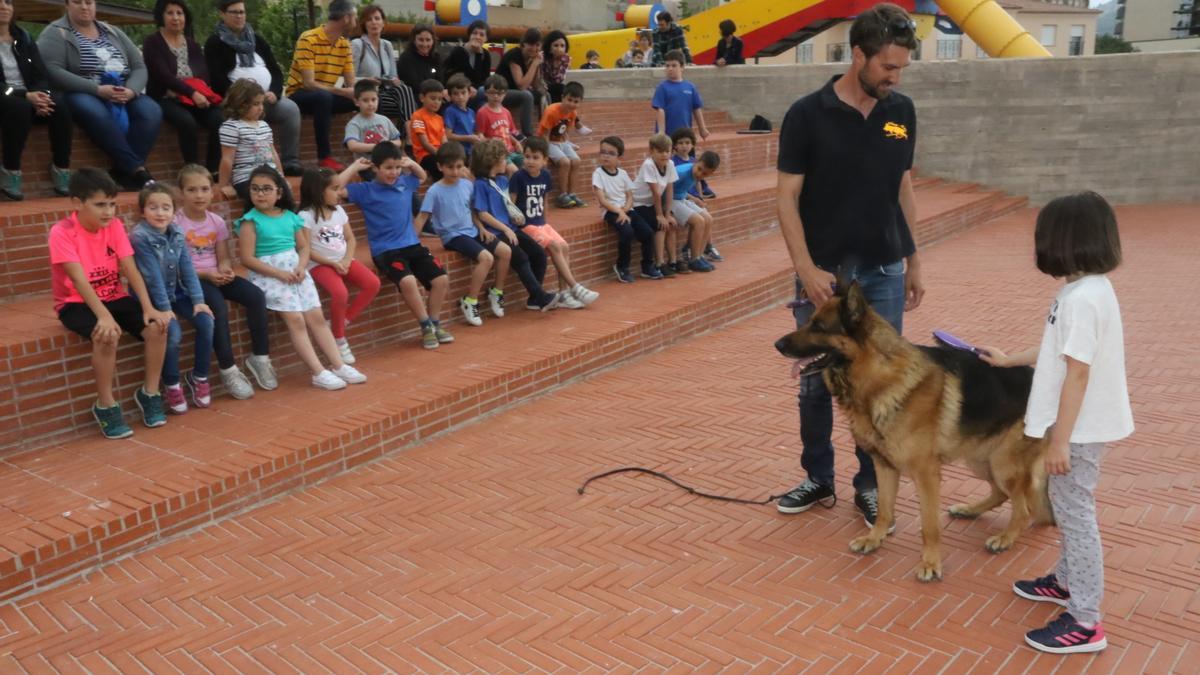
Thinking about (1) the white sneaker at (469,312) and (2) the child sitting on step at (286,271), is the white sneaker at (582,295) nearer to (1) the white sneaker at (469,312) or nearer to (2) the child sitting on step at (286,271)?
(1) the white sneaker at (469,312)

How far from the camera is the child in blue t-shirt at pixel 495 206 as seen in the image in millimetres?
8180

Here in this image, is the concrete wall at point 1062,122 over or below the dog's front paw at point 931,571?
over

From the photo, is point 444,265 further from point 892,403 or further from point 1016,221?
point 1016,221

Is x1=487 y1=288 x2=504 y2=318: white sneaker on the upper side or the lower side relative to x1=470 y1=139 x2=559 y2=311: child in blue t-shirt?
lower

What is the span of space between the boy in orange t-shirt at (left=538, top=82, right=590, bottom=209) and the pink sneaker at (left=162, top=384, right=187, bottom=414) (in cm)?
559

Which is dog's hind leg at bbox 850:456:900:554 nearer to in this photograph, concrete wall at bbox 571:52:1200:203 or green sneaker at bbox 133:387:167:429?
green sneaker at bbox 133:387:167:429

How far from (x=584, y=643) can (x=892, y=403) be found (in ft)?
5.16

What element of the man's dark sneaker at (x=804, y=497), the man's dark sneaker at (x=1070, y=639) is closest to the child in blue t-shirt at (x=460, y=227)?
the man's dark sneaker at (x=804, y=497)

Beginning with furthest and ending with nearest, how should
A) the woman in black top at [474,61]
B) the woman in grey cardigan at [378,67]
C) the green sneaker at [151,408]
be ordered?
1. the woman in black top at [474,61]
2. the woman in grey cardigan at [378,67]
3. the green sneaker at [151,408]

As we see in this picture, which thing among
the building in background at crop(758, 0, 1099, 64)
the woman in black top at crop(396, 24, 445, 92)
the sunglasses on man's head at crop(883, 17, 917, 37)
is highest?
the building in background at crop(758, 0, 1099, 64)

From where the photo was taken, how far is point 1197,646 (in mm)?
3459

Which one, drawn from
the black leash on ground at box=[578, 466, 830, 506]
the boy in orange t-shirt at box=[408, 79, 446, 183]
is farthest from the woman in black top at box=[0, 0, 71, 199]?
the black leash on ground at box=[578, 466, 830, 506]

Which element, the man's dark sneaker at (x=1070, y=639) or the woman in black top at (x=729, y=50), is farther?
the woman in black top at (x=729, y=50)

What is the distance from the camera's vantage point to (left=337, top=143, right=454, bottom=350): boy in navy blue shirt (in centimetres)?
732
